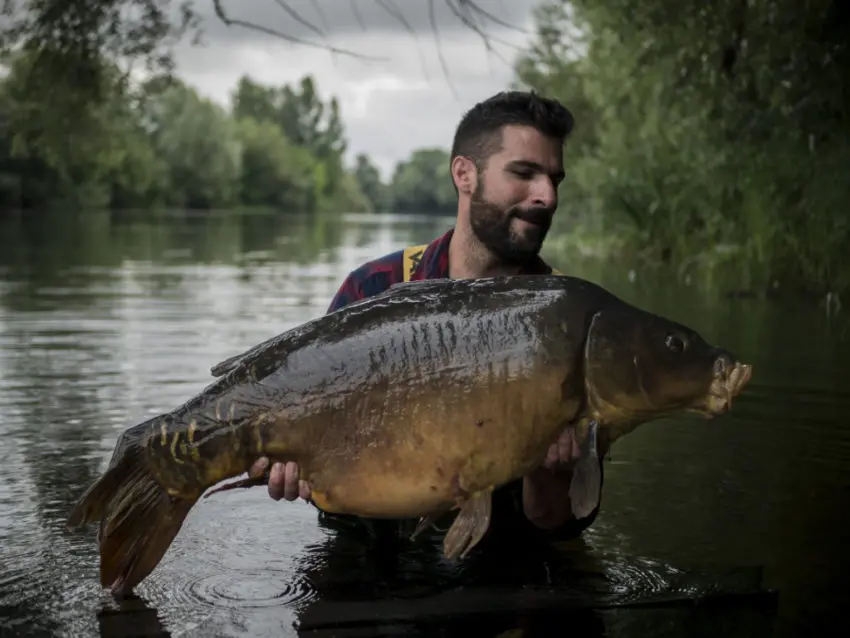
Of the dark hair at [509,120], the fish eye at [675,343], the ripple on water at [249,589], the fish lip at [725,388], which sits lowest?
the ripple on water at [249,589]

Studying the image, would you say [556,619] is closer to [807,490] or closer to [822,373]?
[807,490]

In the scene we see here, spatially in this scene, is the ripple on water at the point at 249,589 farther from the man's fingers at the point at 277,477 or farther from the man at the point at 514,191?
the man at the point at 514,191

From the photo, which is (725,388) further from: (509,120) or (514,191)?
(509,120)

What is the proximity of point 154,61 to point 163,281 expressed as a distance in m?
9.92

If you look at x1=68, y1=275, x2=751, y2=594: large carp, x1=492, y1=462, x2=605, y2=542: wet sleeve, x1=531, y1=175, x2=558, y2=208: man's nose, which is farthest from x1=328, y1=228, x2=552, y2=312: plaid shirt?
x1=68, y1=275, x2=751, y2=594: large carp

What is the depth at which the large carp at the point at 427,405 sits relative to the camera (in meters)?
3.20

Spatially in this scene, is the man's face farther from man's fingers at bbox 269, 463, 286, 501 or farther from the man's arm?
man's fingers at bbox 269, 463, 286, 501

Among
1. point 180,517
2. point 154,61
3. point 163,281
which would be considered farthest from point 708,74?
point 163,281

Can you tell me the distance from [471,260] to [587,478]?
51.2 inches

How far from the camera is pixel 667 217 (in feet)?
56.6

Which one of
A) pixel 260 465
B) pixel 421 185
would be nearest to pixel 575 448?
pixel 260 465

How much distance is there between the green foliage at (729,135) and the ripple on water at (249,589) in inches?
92.0

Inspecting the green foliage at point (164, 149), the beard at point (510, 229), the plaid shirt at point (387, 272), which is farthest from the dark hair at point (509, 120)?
the green foliage at point (164, 149)

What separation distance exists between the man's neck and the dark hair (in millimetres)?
280
